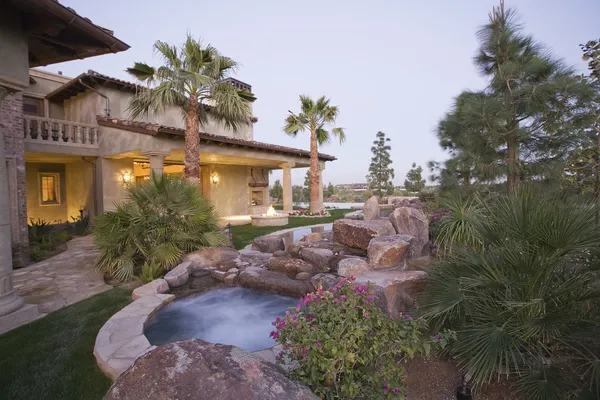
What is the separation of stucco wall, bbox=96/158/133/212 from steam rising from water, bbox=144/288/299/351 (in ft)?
28.9

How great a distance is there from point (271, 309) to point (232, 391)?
3837 millimetres

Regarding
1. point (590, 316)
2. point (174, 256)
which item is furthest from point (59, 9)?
point (590, 316)

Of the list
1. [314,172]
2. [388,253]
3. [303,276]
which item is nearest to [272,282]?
[303,276]

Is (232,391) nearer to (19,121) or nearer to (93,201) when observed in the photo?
(19,121)

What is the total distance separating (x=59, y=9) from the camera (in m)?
3.83

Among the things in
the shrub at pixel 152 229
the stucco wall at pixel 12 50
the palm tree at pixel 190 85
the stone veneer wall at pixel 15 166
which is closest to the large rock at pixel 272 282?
the shrub at pixel 152 229

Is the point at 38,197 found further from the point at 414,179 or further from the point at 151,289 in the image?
the point at 414,179

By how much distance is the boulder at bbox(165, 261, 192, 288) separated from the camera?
6.00 m

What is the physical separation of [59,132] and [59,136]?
5.7 inches

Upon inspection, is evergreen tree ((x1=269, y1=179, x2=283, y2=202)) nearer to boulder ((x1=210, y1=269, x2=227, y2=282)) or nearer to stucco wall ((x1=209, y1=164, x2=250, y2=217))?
stucco wall ((x1=209, y1=164, x2=250, y2=217))

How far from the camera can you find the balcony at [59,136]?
1016cm

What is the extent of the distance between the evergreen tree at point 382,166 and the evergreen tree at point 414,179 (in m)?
2.27

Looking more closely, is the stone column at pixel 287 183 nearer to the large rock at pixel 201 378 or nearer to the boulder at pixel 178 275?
the boulder at pixel 178 275

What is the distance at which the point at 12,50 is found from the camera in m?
4.03
